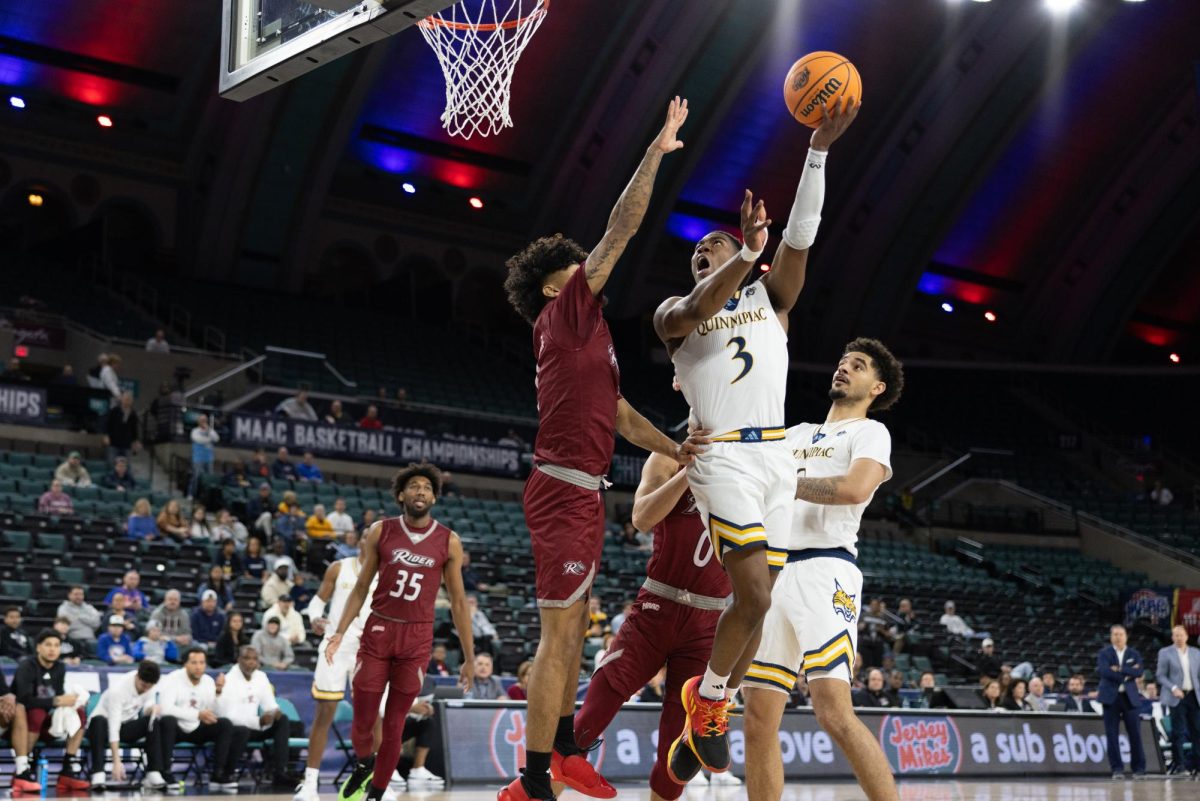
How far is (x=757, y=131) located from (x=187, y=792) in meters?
24.9

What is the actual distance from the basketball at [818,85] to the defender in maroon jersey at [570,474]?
0.59m

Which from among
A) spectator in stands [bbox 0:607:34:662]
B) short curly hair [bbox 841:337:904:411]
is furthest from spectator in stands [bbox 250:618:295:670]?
short curly hair [bbox 841:337:904:411]

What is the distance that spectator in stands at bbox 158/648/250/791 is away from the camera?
11875 mm

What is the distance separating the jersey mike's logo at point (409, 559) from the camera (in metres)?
8.56

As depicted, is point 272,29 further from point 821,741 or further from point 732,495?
point 821,741

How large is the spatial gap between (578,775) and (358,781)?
3007 mm

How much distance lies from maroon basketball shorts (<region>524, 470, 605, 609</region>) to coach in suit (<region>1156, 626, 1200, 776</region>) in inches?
494

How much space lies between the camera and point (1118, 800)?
996 centimetres

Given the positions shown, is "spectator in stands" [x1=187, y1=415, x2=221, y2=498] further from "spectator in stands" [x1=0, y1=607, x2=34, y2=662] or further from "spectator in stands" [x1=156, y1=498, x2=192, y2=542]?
"spectator in stands" [x1=0, y1=607, x2=34, y2=662]

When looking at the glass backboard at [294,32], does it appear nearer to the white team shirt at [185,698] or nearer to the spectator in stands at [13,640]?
the white team shirt at [185,698]

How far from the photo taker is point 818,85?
5.88 meters

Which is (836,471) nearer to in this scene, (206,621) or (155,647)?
(155,647)

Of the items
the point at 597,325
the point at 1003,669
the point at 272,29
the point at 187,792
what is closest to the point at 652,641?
the point at 597,325

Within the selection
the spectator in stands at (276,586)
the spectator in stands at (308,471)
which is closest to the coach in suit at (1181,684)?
the spectator in stands at (276,586)
